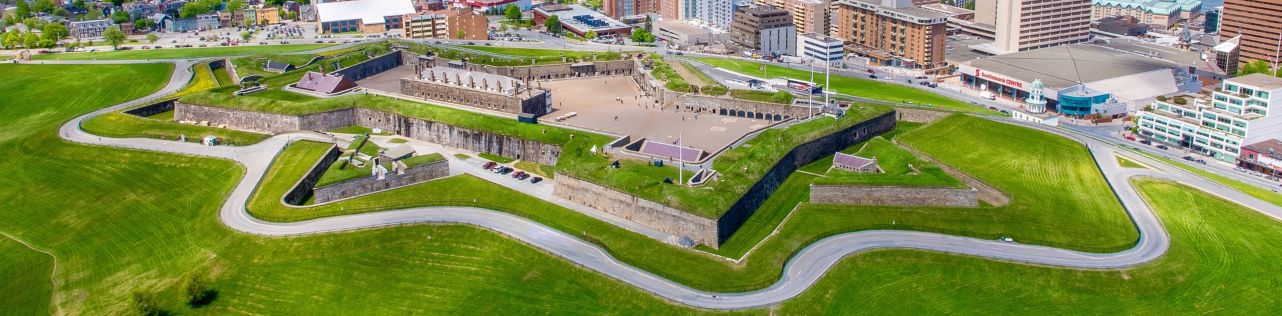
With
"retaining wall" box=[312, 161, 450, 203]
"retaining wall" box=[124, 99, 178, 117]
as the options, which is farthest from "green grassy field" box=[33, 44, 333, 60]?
"retaining wall" box=[312, 161, 450, 203]

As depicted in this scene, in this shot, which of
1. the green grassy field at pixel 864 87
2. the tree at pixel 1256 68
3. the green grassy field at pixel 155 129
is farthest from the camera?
the tree at pixel 1256 68

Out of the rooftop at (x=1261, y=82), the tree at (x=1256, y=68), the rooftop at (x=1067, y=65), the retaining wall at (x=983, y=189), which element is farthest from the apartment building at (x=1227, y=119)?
the tree at (x=1256, y=68)

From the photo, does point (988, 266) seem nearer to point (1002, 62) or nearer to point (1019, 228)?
point (1019, 228)

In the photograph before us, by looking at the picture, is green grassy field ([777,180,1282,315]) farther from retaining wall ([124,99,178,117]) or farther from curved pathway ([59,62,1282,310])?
retaining wall ([124,99,178,117])

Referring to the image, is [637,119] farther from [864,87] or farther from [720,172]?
[864,87]

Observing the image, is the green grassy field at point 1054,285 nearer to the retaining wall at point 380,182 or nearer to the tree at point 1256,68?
the retaining wall at point 380,182

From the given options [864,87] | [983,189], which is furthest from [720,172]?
[864,87]
